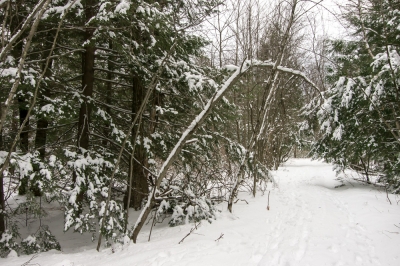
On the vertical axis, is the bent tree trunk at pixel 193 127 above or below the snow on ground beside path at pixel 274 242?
above

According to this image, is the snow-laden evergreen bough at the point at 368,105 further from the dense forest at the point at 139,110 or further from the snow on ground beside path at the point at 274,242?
the snow on ground beside path at the point at 274,242

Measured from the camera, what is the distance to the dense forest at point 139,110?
3.96 metres

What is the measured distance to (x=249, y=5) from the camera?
352 inches

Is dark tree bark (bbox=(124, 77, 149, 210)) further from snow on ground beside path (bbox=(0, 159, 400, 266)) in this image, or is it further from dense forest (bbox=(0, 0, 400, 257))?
snow on ground beside path (bbox=(0, 159, 400, 266))

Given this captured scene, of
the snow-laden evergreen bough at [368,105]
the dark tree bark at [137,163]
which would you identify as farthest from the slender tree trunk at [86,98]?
the snow-laden evergreen bough at [368,105]

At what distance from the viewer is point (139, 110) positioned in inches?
152

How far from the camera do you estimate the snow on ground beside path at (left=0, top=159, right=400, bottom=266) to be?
3.25 m

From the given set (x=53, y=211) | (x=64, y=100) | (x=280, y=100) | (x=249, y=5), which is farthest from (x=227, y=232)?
(x=280, y=100)

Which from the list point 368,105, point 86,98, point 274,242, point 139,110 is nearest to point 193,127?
point 139,110

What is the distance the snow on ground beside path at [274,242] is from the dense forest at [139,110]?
448 mm

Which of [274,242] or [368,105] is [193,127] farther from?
[368,105]

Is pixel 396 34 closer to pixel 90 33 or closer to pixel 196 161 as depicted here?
pixel 196 161

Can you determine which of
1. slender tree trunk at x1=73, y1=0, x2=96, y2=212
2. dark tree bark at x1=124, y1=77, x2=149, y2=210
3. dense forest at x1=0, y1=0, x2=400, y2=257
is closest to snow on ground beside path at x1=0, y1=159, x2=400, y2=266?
dense forest at x1=0, y1=0, x2=400, y2=257

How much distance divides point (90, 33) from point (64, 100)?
162 centimetres
